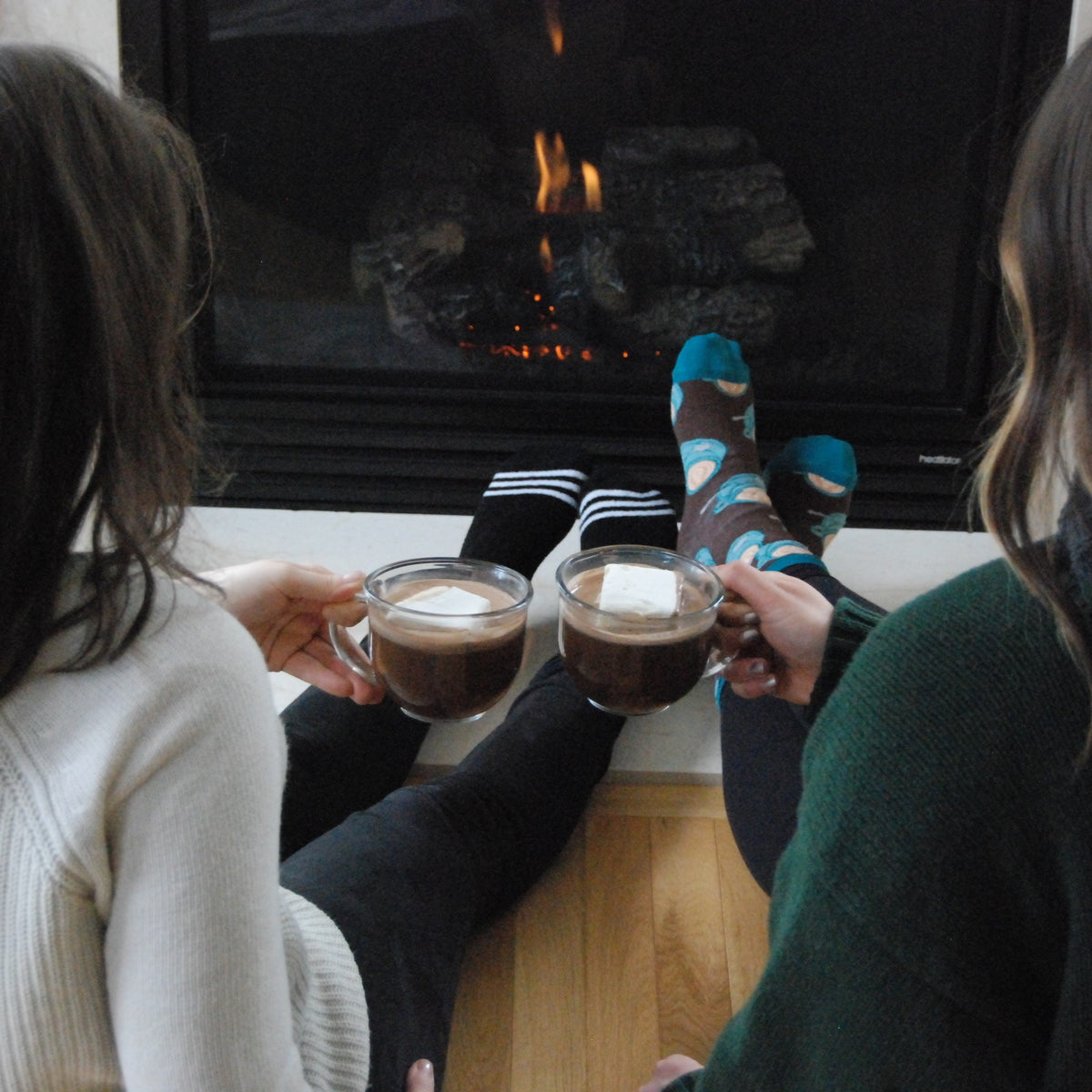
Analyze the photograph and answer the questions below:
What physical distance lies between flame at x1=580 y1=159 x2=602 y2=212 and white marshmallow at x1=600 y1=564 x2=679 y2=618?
3.41 feet

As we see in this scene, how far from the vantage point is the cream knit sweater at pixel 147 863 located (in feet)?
1.53

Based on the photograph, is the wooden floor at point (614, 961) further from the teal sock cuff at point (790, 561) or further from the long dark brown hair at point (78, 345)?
the long dark brown hair at point (78, 345)

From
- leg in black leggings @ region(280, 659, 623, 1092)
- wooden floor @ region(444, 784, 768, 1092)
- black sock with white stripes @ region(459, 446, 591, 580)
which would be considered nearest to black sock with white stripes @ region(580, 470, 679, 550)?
black sock with white stripes @ region(459, 446, 591, 580)

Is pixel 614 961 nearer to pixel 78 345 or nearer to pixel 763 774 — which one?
pixel 763 774

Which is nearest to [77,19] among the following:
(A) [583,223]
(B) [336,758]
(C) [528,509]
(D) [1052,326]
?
(A) [583,223]

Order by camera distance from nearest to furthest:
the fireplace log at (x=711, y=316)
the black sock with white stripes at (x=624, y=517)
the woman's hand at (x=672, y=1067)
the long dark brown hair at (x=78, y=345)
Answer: the long dark brown hair at (x=78, y=345) < the woman's hand at (x=672, y=1067) < the black sock with white stripes at (x=624, y=517) < the fireplace log at (x=711, y=316)

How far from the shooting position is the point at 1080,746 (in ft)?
1.52

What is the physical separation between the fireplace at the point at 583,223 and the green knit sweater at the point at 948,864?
4.22 feet

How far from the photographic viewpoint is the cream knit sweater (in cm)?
47

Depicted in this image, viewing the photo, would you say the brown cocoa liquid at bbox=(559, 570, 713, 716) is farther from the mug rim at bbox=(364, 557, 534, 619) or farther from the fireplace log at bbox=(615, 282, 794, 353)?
the fireplace log at bbox=(615, 282, 794, 353)

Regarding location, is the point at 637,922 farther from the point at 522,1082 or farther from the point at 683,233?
the point at 683,233

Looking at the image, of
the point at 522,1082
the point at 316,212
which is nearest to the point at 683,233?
the point at 316,212

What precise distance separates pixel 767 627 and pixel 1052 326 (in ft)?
1.44

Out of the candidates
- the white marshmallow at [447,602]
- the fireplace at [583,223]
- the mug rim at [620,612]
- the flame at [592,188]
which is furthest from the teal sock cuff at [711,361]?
the white marshmallow at [447,602]
